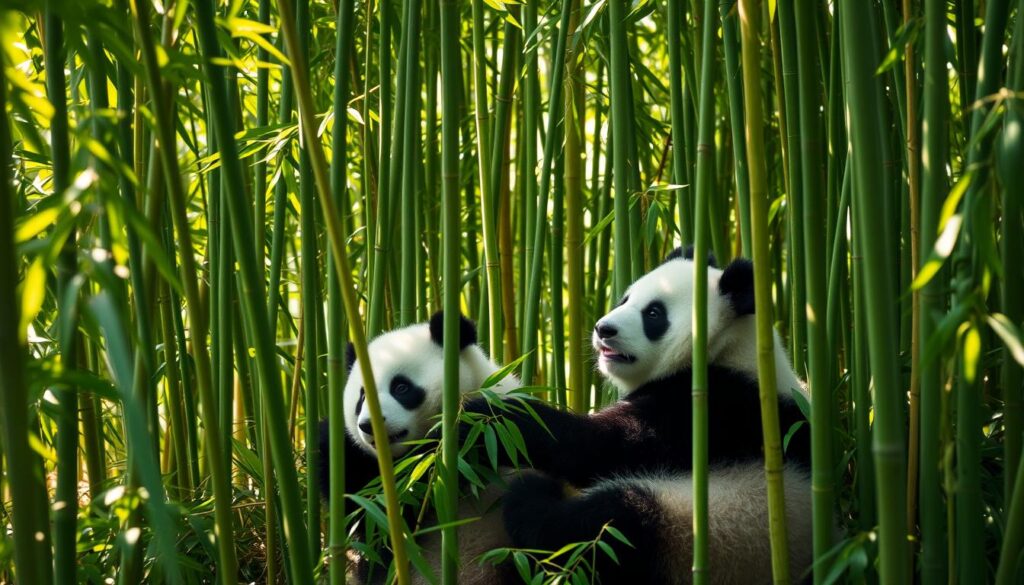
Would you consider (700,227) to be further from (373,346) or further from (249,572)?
(249,572)

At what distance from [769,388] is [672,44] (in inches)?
41.9

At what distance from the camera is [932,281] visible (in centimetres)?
133

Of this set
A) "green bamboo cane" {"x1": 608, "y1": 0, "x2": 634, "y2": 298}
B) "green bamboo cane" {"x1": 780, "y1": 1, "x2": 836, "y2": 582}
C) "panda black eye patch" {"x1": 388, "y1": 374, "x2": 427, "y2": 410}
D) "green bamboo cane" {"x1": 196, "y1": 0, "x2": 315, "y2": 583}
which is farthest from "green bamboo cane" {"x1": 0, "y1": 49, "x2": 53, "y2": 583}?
"panda black eye patch" {"x1": 388, "y1": 374, "x2": 427, "y2": 410}

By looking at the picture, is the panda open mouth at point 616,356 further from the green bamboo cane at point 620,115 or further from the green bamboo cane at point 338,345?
the green bamboo cane at point 338,345

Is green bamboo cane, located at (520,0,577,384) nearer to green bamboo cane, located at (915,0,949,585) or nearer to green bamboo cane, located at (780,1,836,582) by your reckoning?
green bamboo cane, located at (780,1,836,582)

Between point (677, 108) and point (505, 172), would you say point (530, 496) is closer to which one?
point (677, 108)

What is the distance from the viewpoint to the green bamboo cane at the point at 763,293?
1341 millimetres

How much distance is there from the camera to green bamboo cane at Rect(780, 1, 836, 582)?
1.34 meters

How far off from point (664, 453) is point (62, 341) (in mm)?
1395

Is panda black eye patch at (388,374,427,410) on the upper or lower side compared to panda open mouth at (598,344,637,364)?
lower

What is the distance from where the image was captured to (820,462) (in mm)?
1340

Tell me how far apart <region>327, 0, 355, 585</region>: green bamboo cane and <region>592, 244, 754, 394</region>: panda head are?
38.5 inches

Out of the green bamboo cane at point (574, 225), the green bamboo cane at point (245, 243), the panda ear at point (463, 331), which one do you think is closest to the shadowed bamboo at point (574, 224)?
the green bamboo cane at point (574, 225)

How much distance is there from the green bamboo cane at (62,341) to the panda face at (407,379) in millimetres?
1027
